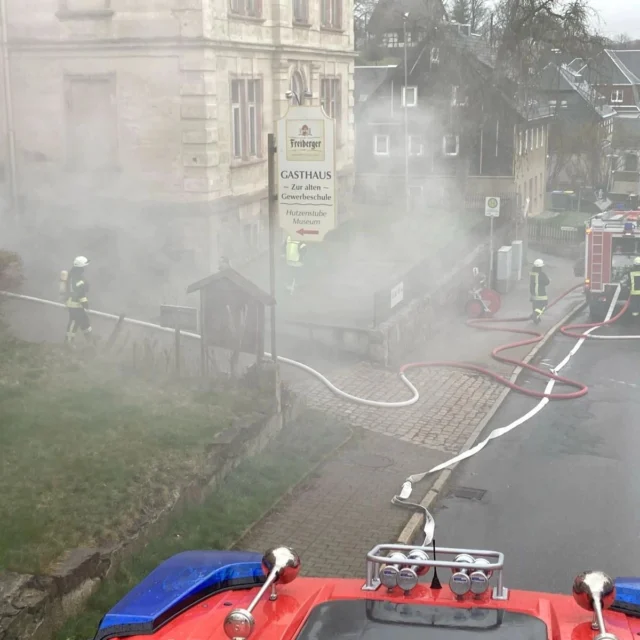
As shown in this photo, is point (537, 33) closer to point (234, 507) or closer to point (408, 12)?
point (408, 12)

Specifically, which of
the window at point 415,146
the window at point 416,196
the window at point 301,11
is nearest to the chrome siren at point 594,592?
the window at point 301,11

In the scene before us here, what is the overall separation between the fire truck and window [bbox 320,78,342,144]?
7.26 m

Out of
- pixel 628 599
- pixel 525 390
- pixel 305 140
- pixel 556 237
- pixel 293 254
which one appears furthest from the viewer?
pixel 556 237

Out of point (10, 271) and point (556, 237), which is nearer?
point (10, 271)

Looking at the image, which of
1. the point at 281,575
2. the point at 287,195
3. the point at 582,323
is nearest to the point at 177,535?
the point at 281,575

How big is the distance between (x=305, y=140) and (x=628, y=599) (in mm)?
6762

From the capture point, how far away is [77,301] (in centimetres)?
1105

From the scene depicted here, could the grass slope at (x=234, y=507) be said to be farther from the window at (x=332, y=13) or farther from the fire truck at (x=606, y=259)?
the window at (x=332, y=13)

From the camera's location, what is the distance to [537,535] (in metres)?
7.19

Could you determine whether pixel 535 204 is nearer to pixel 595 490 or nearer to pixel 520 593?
A: pixel 595 490

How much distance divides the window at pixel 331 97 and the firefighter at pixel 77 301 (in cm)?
1144

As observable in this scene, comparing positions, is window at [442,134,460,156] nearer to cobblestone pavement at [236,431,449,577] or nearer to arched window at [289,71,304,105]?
arched window at [289,71,304,105]

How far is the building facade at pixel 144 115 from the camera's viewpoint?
1565cm

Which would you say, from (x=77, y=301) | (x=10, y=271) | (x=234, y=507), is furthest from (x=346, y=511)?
(x=10, y=271)
